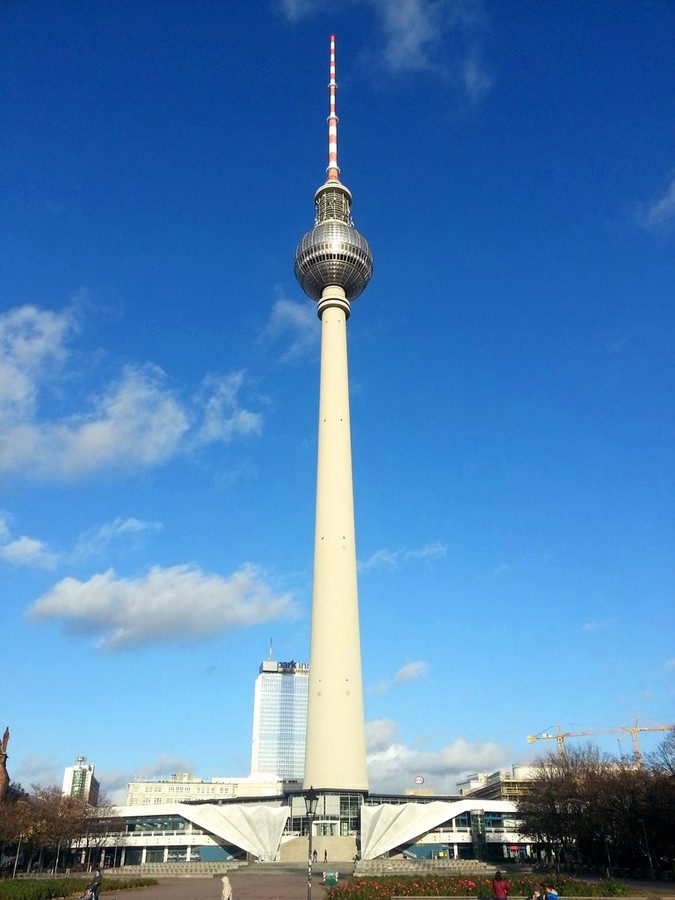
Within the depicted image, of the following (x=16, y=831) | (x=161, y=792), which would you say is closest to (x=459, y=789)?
(x=161, y=792)

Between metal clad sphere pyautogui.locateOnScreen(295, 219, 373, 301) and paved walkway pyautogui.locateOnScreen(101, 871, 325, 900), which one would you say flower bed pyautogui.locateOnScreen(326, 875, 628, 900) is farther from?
metal clad sphere pyautogui.locateOnScreen(295, 219, 373, 301)

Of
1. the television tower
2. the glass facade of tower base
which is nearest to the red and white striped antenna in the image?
the television tower

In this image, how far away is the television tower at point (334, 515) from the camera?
2680 inches

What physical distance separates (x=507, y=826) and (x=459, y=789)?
12181 cm

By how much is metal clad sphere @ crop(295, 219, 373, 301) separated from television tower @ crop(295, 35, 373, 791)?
126mm

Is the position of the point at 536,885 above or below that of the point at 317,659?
below

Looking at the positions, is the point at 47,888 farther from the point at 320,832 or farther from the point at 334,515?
the point at 334,515

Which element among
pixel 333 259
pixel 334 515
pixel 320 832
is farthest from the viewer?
pixel 333 259

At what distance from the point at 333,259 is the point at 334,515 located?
33.7 meters

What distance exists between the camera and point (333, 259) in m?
90.1

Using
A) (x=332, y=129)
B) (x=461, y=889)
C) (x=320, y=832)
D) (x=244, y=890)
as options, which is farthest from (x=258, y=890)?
(x=332, y=129)

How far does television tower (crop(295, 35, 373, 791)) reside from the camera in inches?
2680

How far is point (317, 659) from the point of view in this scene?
71062mm

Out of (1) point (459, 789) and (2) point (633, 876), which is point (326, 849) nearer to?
(2) point (633, 876)
